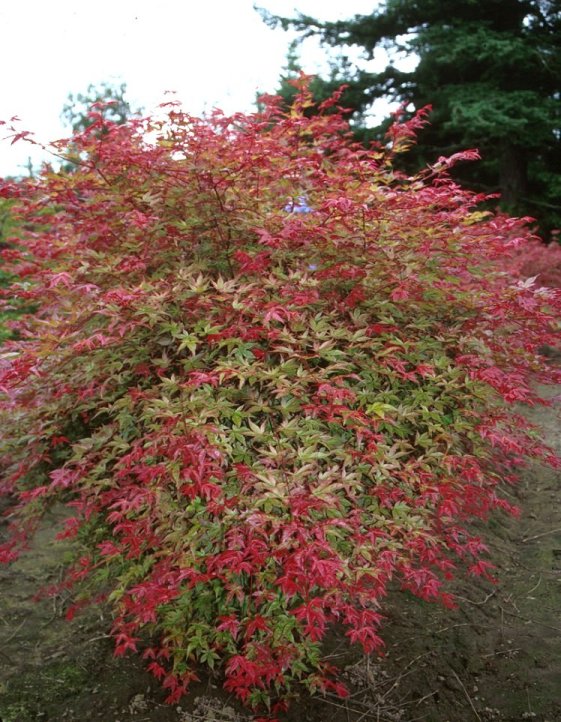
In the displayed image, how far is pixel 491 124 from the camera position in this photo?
28.2ft

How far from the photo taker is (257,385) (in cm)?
247

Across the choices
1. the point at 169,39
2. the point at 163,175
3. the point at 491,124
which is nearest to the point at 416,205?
the point at 163,175

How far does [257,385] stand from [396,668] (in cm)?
161

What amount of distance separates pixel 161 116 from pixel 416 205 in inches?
49.5

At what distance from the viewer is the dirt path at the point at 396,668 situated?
107 inches

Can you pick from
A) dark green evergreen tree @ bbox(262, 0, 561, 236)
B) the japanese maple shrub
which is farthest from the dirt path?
dark green evergreen tree @ bbox(262, 0, 561, 236)

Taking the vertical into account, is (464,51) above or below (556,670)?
above

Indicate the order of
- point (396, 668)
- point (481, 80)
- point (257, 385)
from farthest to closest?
point (481, 80), point (396, 668), point (257, 385)

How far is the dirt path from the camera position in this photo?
273 cm

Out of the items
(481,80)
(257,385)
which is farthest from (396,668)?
(481,80)

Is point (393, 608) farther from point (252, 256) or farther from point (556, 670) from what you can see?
point (252, 256)

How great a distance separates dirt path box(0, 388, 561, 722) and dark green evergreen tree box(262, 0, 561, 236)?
7.23m

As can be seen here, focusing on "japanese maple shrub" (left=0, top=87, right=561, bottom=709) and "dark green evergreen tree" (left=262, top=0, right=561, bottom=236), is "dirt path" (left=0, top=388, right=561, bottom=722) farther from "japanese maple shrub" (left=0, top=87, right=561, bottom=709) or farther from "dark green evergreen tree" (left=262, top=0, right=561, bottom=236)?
"dark green evergreen tree" (left=262, top=0, right=561, bottom=236)

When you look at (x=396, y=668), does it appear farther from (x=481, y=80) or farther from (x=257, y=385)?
(x=481, y=80)
